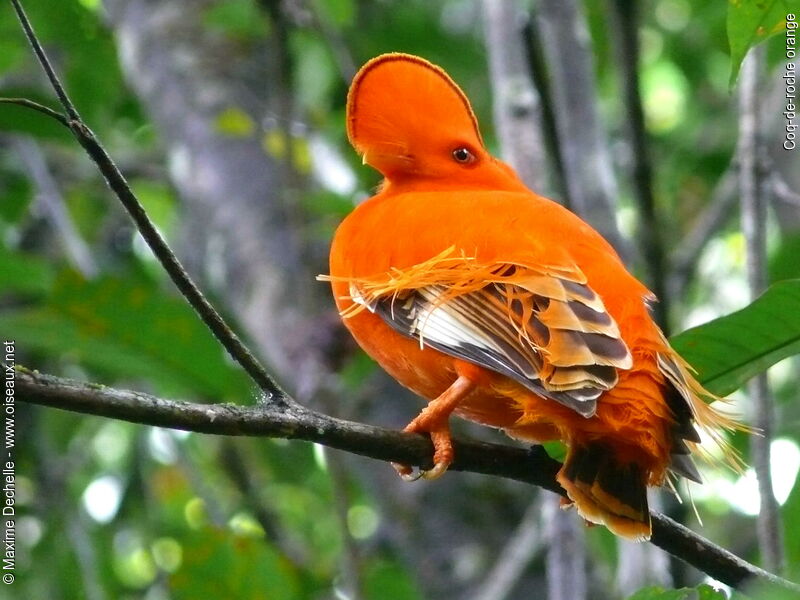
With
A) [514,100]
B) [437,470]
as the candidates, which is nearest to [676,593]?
[437,470]

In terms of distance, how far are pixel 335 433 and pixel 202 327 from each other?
2058 millimetres

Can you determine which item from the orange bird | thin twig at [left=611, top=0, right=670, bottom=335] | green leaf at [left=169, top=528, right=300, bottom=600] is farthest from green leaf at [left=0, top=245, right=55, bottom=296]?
thin twig at [left=611, top=0, right=670, bottom=335]

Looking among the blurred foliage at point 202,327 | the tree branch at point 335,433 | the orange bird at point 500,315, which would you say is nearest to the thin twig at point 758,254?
the blurred foliage at point 202,327

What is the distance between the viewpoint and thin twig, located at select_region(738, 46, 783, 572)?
109 inches

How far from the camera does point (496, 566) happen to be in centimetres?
434

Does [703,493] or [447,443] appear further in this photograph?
[703,493]

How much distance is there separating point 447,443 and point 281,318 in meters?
2.25

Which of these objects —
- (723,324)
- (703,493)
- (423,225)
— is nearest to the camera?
(723,324)

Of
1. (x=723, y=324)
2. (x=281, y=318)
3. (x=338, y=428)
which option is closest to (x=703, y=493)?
(x=281, y=318)

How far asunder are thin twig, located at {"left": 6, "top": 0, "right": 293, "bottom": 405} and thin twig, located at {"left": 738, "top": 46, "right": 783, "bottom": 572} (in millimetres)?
1314

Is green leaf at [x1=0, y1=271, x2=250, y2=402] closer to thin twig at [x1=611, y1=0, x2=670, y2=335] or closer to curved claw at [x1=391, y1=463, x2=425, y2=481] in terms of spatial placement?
curved claw at [x1=391, y1=463, x2=425, y2=481]

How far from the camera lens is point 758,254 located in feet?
10.9

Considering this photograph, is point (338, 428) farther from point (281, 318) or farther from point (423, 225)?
point (281, 318)

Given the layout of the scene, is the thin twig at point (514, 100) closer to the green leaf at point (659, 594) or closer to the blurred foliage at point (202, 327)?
the blurred foliage at point (202, 327)
